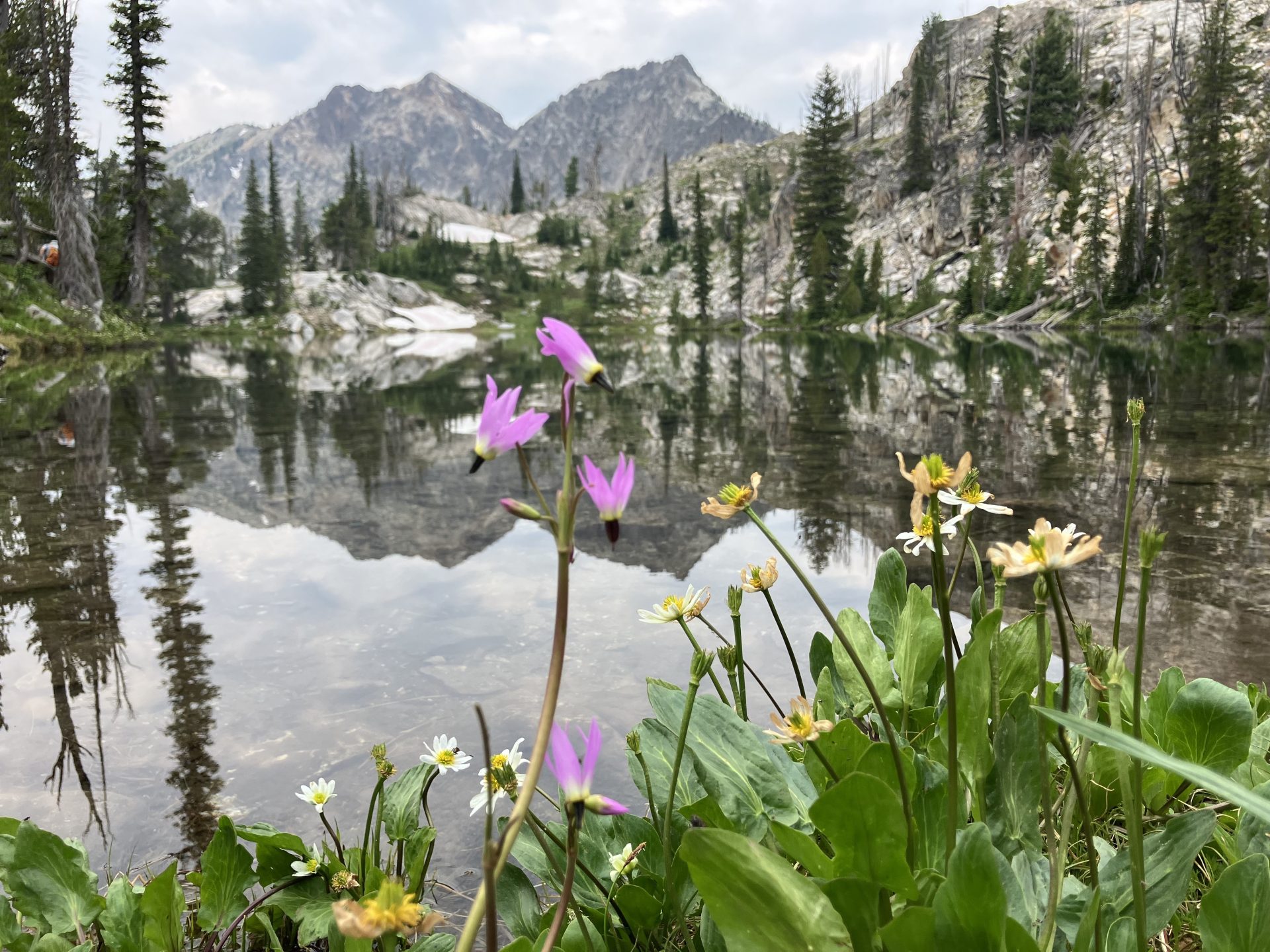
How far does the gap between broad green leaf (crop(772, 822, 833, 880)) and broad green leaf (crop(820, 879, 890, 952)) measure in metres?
0.08

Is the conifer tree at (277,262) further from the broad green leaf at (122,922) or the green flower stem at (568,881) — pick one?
the green flower stem at (568,881)

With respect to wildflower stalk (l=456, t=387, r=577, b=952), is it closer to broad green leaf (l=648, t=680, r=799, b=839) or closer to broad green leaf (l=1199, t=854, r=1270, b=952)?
broad green leaf (l=648, t=680, r=799, b=839)

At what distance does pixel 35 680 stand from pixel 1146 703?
12.3ft

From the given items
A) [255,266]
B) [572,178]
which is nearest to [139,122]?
[255,266]

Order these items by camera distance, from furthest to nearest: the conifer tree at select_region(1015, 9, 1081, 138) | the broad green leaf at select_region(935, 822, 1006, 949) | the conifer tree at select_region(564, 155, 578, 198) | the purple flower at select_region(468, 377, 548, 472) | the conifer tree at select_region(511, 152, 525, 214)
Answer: the conifer tree at select_region(511, 152, 525, 214) < the conifer tree at select_region(564, 155, 578, 198) < the conifer tree at select_region(1015, 9, 1081, 138) < the broad green leaf at select_region(935, 822, 1006, 949) < the purple flower at select_region(468, 377, 548, 472)

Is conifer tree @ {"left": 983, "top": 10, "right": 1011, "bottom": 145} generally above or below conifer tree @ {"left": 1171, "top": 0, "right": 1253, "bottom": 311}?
above

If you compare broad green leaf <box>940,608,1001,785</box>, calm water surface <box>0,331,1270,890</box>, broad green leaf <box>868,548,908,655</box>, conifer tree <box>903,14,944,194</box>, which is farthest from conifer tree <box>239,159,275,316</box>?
broad green leaf <box>940,608,1001,785</box>

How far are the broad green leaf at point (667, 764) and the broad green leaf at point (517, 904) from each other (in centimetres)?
27

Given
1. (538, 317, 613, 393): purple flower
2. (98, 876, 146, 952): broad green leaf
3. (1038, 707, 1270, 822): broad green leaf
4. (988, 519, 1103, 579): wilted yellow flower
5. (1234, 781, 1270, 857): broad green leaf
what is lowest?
(98, 876, 146, 952): broad green leaf

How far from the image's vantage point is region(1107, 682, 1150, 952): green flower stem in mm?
840

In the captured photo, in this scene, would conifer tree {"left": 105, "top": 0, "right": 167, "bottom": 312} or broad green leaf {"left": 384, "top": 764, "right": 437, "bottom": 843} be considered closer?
broad green leaf {"left": 384, "top": 764, "right": 437, "bottom": 843}

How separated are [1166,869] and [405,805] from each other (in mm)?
1346

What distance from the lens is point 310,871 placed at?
167 cm

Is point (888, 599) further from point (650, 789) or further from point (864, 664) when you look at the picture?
point (650, 789)
